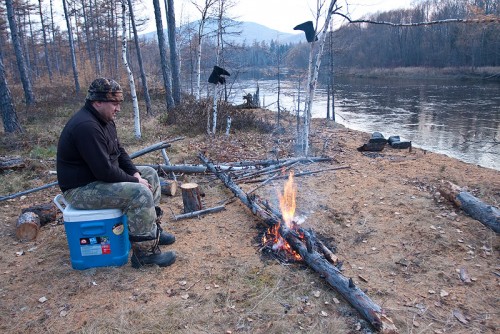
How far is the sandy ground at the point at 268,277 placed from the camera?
3047 mm

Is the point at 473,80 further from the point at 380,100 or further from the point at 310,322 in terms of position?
the point at 310,322

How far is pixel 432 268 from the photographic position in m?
3.88

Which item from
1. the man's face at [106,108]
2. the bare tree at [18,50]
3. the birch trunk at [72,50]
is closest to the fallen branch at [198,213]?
the man's face at [106,108]

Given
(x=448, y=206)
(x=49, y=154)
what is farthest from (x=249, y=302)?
(x=49, y=154)

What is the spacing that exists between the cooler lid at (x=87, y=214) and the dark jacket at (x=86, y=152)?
0.87 feet

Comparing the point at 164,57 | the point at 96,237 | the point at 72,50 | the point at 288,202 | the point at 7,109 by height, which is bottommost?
the point at 288,202

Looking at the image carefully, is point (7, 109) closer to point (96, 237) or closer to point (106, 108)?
point (106, 108)

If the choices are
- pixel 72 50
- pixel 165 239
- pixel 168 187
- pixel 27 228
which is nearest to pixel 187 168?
pixel 168 187

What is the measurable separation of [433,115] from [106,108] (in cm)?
1852

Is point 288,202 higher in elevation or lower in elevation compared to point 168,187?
lower

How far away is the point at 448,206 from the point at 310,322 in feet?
11.8

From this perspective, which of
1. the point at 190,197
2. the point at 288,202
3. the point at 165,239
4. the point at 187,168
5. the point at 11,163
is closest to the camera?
the point at 165,239

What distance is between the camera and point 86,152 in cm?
324

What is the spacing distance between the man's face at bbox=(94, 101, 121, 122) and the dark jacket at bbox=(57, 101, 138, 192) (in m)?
0.04
